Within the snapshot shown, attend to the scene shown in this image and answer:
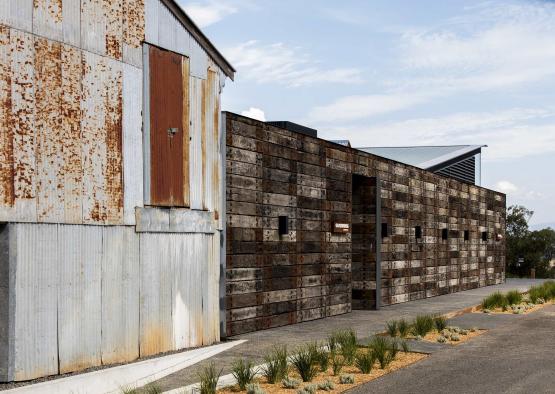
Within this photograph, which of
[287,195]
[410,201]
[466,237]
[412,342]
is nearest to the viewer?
[412,342]

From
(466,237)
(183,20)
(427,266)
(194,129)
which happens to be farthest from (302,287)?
(466,237)

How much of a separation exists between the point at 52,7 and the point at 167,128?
10.2 feet

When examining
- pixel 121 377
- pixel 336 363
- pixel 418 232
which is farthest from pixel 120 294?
pixel 418 232

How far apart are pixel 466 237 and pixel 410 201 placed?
306 inches

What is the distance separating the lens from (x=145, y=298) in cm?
1276

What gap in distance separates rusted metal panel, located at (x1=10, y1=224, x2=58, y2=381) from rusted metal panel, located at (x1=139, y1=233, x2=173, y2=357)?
209 centimetres

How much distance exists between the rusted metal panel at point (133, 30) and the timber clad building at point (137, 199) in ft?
0.09

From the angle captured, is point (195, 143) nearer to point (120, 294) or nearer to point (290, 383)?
point (120, 294)

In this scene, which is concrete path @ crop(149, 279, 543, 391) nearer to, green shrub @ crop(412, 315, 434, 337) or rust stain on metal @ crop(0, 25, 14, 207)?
green shrub @ crop(412, 315, 434, 337)

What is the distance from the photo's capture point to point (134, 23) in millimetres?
12609

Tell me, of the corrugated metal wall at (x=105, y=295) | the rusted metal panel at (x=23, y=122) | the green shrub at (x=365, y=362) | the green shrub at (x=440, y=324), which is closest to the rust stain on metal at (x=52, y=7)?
the rusted metal panel at (x=23, y=122)

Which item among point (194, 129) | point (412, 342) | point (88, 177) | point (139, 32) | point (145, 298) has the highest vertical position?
point (139, 32)

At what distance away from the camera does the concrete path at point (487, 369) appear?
10789mm

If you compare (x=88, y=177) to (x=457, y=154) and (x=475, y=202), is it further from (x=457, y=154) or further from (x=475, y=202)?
(x=457, y=154)
